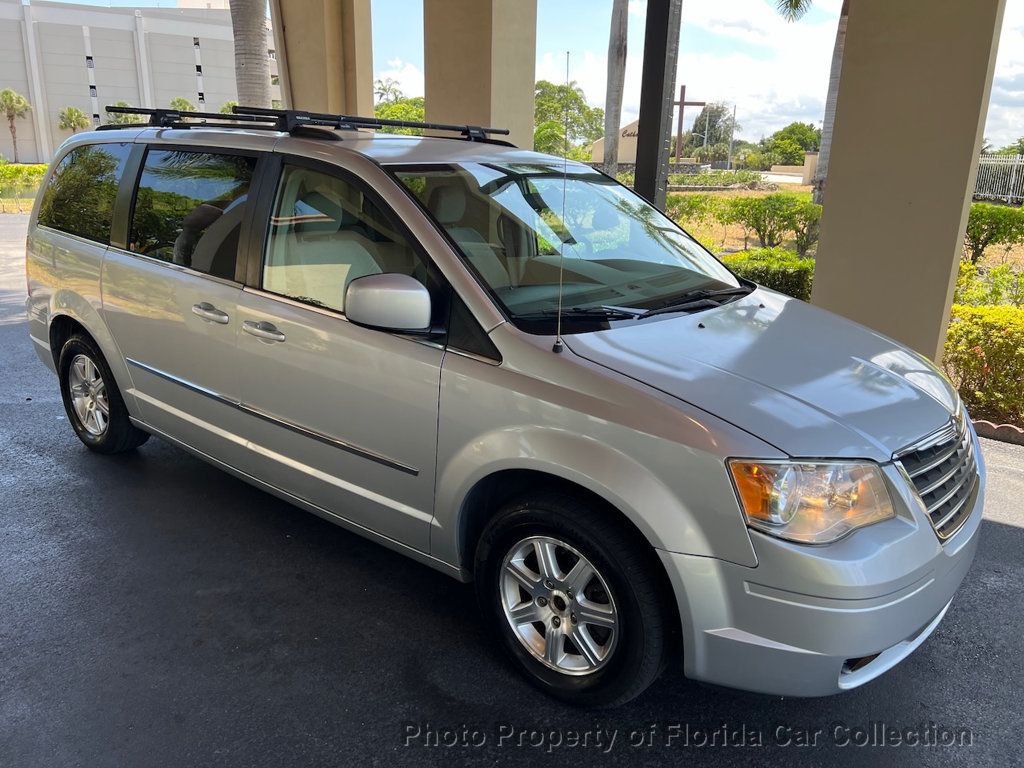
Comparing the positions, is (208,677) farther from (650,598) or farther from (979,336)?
(979,336)

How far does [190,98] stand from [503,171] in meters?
77.5

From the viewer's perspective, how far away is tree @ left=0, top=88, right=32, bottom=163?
6207cm

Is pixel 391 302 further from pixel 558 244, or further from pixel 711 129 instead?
pixel 711 129

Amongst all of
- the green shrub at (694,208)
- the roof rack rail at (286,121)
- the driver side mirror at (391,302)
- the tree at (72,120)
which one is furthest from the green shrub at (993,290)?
the tree at (72,120)

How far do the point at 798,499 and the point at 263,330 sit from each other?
230 centimetres

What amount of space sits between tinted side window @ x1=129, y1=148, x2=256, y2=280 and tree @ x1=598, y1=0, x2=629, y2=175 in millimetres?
12928

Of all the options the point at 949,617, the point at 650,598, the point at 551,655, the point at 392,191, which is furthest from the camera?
the point at 949,617

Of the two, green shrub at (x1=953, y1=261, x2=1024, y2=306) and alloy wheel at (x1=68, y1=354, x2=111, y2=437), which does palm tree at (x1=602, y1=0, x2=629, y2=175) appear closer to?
green shrub at (x1=953, y1=261, x2=1024, y2=306)

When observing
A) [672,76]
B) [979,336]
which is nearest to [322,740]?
[672,76]

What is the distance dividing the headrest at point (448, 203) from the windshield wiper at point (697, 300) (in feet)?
2.79

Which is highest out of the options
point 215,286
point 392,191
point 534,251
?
point 392,191

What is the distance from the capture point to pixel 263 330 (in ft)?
11.5

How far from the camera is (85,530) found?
13.4ft

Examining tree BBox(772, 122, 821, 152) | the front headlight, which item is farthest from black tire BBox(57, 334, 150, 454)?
tree BBox(772, 122, 821, 152)
